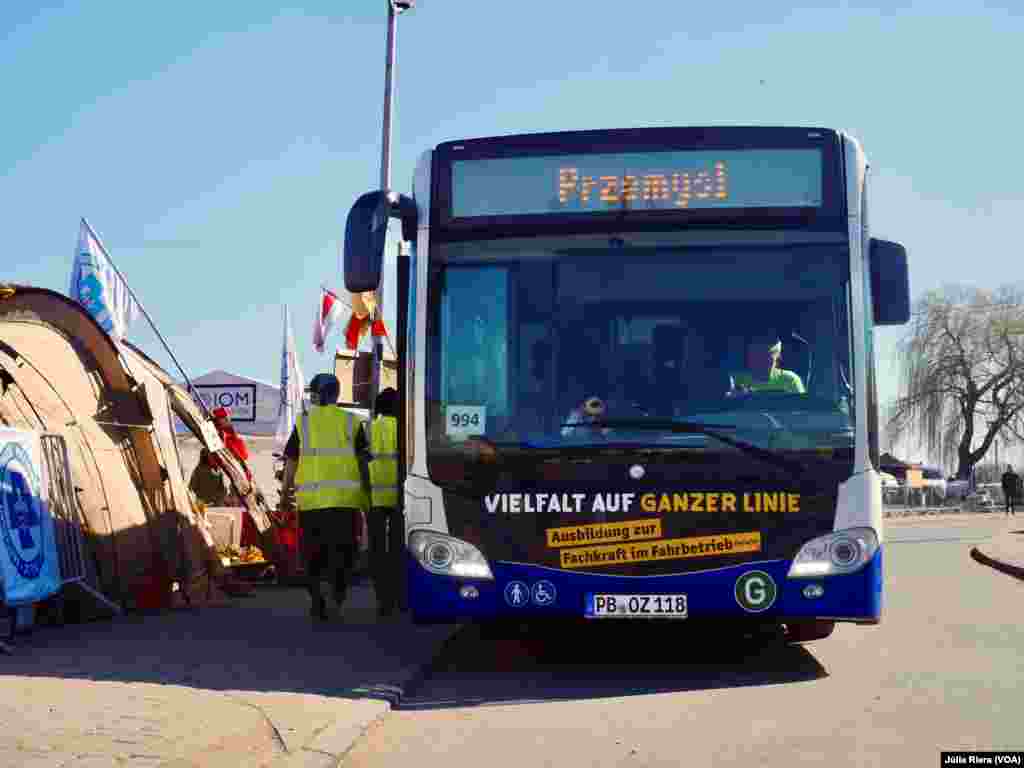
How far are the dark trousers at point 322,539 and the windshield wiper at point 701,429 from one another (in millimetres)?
3172

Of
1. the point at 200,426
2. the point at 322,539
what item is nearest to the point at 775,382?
the point at 322,539

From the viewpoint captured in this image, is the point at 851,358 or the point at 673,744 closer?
the point at 673,744

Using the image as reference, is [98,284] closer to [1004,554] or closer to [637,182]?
[637,182]

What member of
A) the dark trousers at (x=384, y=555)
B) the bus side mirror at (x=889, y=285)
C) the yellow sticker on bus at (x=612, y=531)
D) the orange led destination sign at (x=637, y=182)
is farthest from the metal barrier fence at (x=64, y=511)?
A: the bus side mirror at (x=889, y=285)

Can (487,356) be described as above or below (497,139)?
below

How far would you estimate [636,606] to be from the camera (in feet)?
28.7

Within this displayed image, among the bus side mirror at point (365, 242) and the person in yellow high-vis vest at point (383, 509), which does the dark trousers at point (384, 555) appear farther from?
the bus side mirror at point (365, 242)

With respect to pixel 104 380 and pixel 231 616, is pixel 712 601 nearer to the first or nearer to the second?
pixel 231 616

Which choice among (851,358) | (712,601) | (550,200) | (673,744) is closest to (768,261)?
(851,358)

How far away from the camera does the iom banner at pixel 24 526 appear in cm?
971

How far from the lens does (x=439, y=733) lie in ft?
23.7

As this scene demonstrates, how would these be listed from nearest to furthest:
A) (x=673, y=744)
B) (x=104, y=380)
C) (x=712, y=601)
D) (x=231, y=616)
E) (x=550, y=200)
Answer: (x=673, y=744) < (x=712, y=601) < (x=550, y=200) < (x=231, y=616) < (x=104, y=380)

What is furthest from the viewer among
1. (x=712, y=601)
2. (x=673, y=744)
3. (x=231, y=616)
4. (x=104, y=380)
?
(x=104, y=380)

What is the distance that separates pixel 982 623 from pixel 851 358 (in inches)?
183
